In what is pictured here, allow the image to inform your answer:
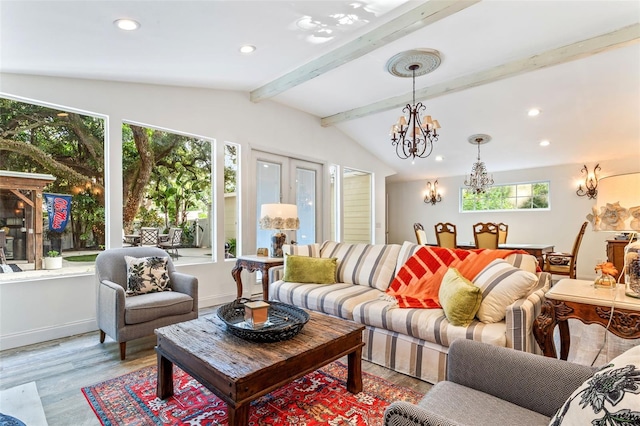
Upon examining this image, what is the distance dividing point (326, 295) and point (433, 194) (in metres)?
5.97

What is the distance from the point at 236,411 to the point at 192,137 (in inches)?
143

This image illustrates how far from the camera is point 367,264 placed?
3322 mm

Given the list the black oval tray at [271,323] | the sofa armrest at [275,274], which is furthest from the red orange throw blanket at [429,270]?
the sofa armrest at [275,274]

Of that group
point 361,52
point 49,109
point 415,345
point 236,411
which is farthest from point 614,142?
point 49,109

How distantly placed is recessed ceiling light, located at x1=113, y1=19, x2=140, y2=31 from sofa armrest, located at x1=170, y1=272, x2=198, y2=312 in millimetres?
2069

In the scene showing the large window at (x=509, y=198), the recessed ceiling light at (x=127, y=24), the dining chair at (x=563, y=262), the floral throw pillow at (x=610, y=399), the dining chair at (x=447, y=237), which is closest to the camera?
the floral throw pillow at (x=610, y=399)

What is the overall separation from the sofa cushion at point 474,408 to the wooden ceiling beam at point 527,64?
388 centimetres

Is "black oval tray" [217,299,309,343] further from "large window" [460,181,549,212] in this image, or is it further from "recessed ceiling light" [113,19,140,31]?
"large window" [460,181,549,212]

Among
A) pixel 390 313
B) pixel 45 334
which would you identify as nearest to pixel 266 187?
pixel 45 334

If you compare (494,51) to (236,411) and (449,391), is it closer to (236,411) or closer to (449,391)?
(449,391)

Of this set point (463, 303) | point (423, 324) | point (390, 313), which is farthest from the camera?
point (390, 313)

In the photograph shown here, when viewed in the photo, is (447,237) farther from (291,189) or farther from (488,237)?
(291,189)

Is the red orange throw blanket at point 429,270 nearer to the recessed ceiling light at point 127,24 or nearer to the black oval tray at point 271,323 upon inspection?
the black oval tray at point 271,323

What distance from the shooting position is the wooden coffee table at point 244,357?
1.50 metres
